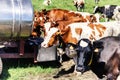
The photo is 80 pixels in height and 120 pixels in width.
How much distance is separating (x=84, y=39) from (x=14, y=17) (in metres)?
2.08

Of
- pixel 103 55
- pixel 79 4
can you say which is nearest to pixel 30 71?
pixel 103 55

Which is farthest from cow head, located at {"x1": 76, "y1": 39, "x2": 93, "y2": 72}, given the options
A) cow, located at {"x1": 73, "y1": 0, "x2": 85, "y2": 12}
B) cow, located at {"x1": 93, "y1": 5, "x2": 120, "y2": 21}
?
cow, located at {"x1": 73, "y1": 0, "x2": 85, "y2": 12}

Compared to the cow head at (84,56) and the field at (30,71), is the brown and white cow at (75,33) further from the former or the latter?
the cow head at (84,56)

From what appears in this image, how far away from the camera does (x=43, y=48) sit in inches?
432

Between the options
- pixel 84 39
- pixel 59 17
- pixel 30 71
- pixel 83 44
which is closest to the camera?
pixel 83 44

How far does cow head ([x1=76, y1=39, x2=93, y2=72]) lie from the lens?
941cm

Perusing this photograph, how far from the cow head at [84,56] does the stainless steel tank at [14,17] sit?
1.56 metres

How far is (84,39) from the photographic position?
10109 mm

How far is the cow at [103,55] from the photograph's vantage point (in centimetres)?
902

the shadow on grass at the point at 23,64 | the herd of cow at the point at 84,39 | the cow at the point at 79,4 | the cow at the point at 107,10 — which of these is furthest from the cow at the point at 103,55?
the cow at the point at 79,4

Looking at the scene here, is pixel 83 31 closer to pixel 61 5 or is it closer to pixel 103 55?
pixel 103 55

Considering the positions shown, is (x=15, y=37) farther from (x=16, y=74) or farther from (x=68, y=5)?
(x=68, y=5)

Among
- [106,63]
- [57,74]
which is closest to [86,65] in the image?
[106,63]

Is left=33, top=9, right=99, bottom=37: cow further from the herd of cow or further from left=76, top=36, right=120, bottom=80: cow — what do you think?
left=76, top=36, right=120, bottom=80: cow
